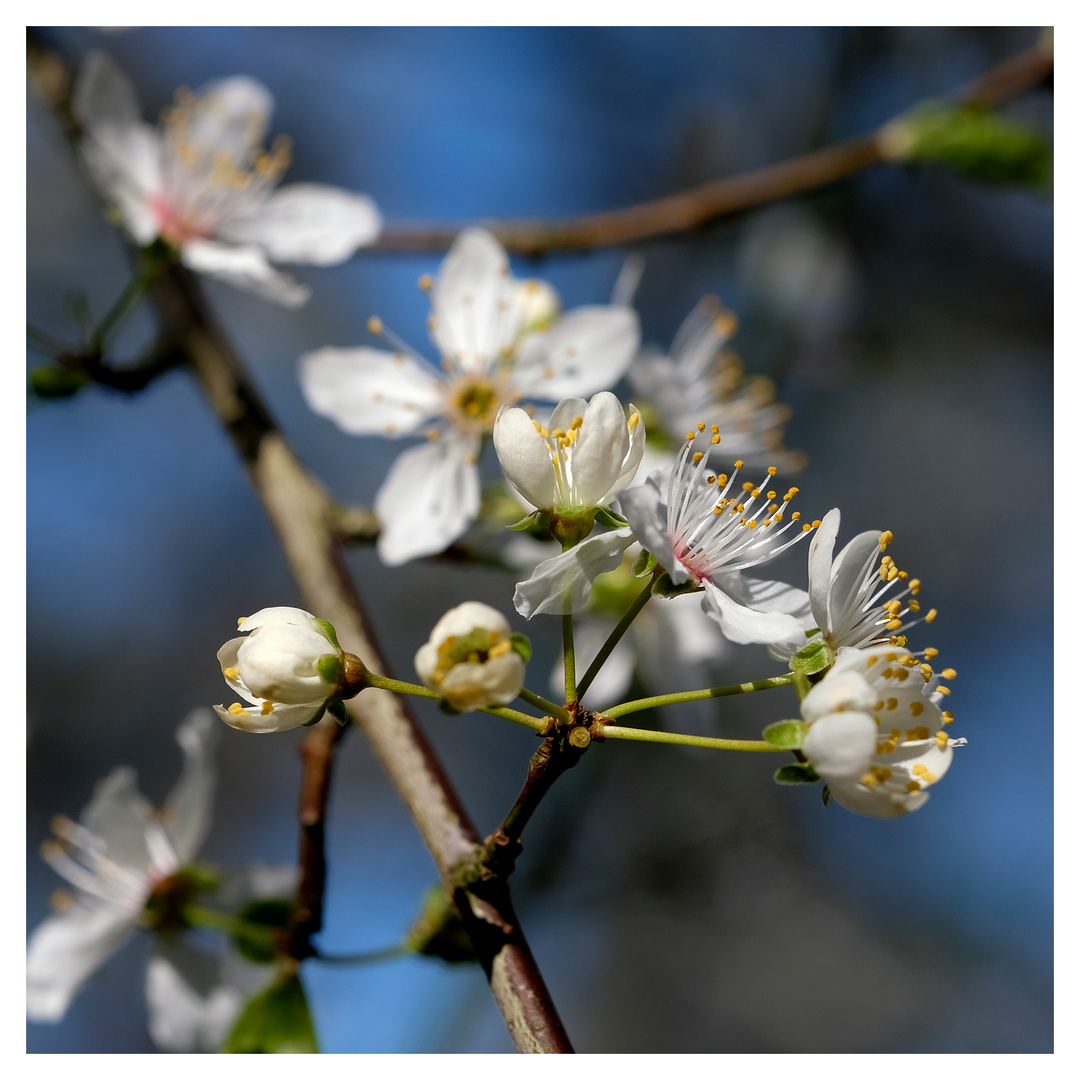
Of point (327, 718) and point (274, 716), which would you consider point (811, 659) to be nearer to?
point (274, 716)

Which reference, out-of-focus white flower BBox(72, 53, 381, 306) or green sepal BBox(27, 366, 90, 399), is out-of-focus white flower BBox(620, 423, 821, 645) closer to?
out-of-focus white flower BBox(72, 53, 381, 306)

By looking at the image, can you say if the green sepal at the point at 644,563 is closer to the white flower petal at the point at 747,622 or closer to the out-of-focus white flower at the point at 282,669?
the white flower petal at the point at 747,622

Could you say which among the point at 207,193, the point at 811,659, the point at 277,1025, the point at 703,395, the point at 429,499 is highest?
the point at 207,193

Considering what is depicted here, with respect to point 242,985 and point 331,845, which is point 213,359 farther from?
point 331,845

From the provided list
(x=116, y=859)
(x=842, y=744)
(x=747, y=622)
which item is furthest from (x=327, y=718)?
(x=842, y=744)

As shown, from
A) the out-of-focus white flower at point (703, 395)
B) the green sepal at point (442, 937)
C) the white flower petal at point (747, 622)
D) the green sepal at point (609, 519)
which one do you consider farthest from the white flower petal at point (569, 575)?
the out-of-focus white flower at point (703, 395)

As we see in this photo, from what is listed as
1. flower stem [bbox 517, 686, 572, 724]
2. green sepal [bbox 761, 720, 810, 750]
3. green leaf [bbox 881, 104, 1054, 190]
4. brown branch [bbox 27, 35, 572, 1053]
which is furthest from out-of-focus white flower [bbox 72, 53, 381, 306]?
green leaf [bbox 881, 104, 1054, 190]
